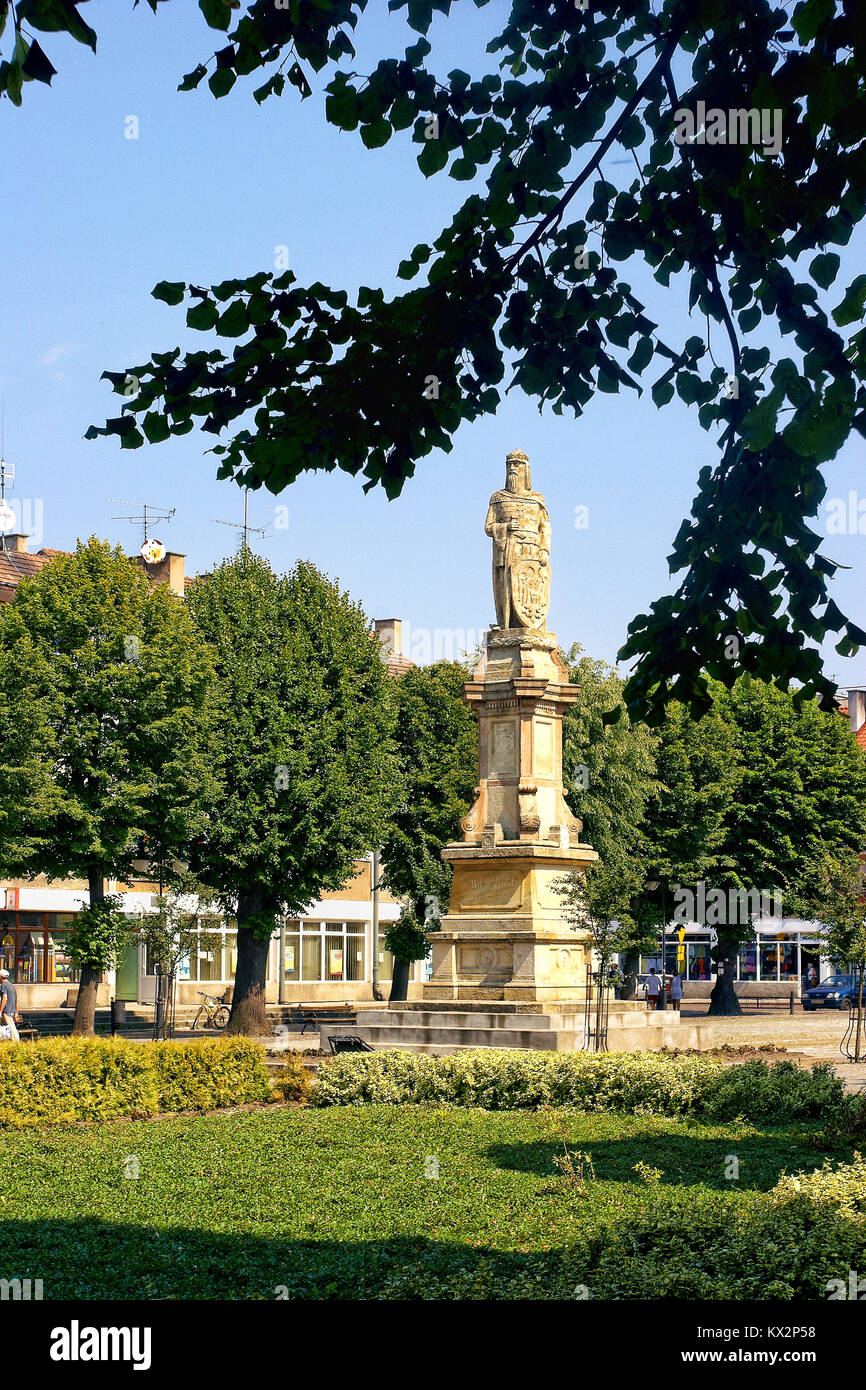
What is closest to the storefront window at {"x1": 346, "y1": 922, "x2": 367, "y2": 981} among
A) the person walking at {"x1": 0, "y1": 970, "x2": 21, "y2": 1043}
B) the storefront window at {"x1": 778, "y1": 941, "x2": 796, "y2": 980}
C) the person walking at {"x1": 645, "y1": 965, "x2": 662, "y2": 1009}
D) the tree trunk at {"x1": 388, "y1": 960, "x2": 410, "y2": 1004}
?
the tree trunk at {"x1": 388, "y1": 960, "x2": 410, "y2": 1004}

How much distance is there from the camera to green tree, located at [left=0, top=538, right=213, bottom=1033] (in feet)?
106

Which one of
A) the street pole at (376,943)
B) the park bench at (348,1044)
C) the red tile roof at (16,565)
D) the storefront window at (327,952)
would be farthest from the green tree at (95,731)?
the street pole at (376,943)

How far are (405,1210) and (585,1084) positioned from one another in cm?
778

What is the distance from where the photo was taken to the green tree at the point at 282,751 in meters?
35.5

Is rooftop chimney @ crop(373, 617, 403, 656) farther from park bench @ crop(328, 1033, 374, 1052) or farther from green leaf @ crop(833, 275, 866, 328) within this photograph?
green leaf @ crop(833, 275, 866, 328)

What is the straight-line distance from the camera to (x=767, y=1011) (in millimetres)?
55750

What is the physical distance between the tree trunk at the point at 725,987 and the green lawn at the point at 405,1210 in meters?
34.3

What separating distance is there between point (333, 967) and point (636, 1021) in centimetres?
3928

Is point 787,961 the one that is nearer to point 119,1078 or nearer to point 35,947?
point 35,947

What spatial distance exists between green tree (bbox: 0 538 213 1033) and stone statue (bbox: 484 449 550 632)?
10.4 metres

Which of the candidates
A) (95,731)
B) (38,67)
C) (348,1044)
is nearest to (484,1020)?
(348,1044)

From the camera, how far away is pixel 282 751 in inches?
1400

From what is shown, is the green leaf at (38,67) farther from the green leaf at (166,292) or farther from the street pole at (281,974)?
the street pole at (281,974)
